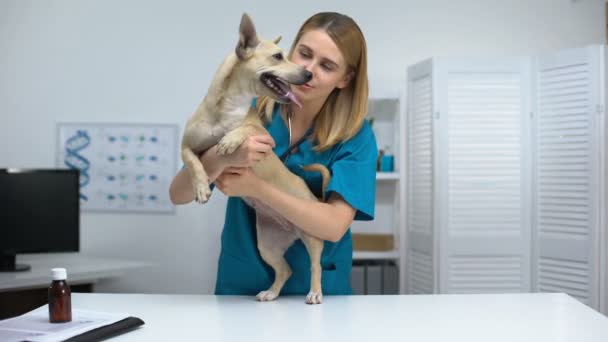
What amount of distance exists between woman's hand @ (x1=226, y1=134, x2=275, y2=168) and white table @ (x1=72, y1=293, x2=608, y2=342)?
1.18ft

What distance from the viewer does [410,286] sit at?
3248 mm

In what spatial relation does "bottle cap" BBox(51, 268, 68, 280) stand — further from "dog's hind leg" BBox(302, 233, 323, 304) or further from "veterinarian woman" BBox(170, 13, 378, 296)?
"dog's hind leg" BBox(302, 233, 323, 304)

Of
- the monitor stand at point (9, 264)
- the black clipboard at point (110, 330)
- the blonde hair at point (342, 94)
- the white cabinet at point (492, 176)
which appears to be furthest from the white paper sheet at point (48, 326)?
the white cabinet at point (492, 176)

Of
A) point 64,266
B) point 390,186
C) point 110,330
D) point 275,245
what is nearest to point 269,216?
point 275,245

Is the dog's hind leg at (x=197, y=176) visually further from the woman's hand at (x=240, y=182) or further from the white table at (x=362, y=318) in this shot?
the white table at (x=362, y=318)

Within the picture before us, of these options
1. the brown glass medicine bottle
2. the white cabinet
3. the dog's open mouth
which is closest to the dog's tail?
the dog's open mouth

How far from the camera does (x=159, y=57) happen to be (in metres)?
3.48

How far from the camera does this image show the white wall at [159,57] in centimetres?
344

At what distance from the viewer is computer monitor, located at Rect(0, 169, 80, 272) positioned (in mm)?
2918

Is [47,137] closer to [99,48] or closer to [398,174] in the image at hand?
[99,48]

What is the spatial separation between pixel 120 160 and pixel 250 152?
234 cm

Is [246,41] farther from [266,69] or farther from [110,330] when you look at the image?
[110,330]

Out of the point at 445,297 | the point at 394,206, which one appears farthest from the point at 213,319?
the point at 394,206

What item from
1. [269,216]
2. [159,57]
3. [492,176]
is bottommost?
[269,216]
